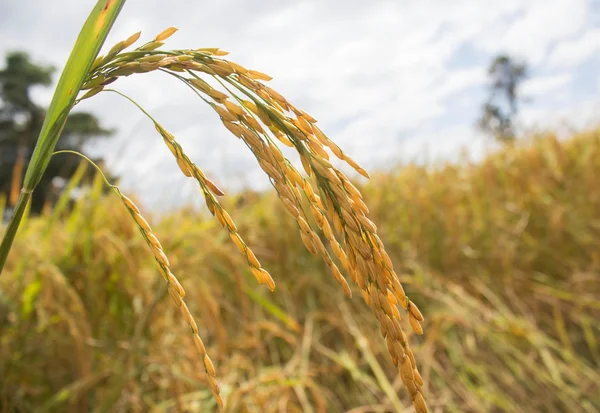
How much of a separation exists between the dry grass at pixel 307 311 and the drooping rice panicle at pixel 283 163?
1304mm

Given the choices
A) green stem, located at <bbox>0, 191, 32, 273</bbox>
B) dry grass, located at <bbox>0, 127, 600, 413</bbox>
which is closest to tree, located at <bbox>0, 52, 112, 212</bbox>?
dry grass, located at <bbox>0, 127, 600, 413</bbox>

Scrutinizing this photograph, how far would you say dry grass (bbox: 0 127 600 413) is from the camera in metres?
1.81

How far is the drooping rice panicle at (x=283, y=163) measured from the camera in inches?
17.3

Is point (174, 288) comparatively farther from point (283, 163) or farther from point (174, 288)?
point (283, 163)

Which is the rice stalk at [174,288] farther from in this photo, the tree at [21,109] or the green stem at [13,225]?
the tree at [21,109]

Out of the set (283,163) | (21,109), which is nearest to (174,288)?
(283,163)

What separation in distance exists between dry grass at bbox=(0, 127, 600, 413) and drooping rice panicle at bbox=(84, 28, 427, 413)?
1.30m

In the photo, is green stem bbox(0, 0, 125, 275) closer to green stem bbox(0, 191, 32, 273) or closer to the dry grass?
green stem bbox(0, 191, 32, 273)

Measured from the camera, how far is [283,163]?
0.47 meters

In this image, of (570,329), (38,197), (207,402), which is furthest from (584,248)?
(38,197)

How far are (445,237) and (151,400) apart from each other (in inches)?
76.3

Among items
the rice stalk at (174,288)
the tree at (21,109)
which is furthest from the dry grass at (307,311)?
the tree at (21,109)

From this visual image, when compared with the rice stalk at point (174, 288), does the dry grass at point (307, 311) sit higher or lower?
higher

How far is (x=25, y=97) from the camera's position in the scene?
73.4ft
